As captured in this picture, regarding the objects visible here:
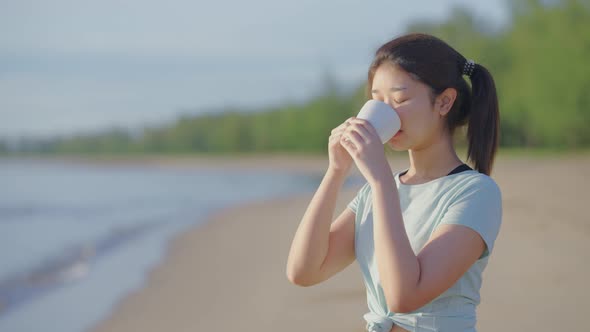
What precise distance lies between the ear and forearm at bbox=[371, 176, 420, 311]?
341mm

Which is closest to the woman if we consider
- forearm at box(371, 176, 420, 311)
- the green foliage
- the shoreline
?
forearm at box(371, 176, 420, 311)

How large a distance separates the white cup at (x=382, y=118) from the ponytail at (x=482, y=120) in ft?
1.11

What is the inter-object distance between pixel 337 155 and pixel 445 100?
382 mm

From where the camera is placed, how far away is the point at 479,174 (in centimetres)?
192

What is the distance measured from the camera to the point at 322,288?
6.02m

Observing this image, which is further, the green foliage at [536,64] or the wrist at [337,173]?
the green foliage at [536,64]

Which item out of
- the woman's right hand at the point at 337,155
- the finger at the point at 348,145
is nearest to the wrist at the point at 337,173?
the woman's right hand at the point at 337,155

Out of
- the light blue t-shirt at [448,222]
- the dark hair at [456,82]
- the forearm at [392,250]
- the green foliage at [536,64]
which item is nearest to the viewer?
the forearm at [392,250]

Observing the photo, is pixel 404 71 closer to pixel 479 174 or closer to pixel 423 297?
pixel 479 174

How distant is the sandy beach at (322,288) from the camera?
4.84m

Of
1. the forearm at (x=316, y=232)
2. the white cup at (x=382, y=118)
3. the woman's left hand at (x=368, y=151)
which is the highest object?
the white cup at (x=382, y=118)

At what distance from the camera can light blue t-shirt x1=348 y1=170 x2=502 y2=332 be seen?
1.84 m

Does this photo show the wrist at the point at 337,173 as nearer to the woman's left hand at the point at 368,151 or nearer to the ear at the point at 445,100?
the woman's left hand at the point at 368,151

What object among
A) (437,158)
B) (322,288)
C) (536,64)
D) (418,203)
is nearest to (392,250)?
(418,203)
